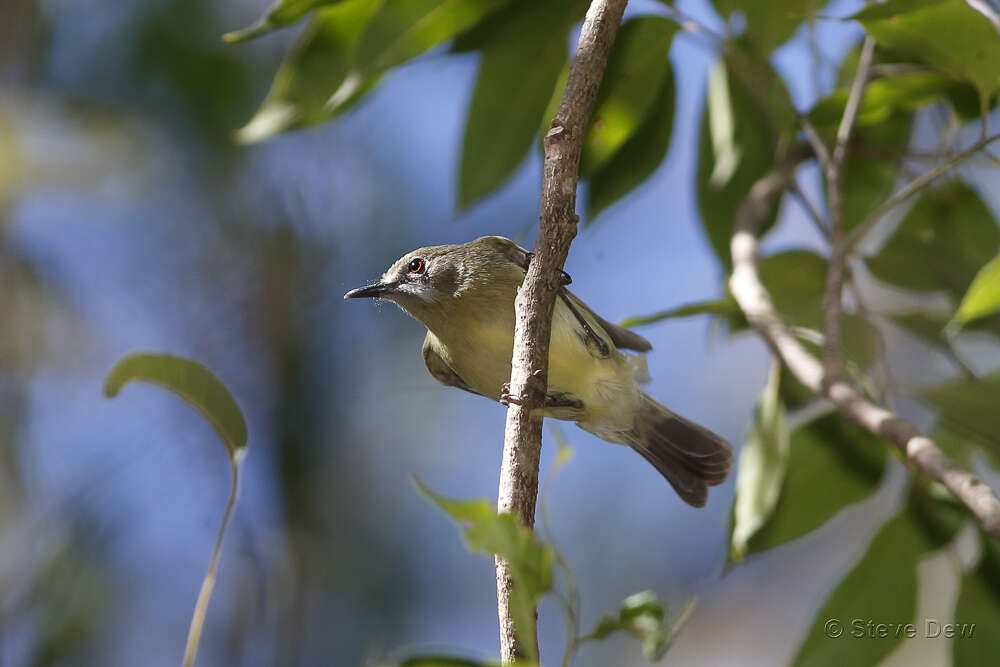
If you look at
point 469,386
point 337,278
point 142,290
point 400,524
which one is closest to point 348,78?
point 469,386

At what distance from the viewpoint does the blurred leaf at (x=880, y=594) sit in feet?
7.54

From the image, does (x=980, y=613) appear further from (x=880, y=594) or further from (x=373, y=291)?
(x=373, y=291)

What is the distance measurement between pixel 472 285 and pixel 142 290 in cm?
366

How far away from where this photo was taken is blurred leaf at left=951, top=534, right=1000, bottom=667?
7.38 feet

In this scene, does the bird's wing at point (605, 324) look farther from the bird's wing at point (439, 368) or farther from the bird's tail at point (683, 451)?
the bird's wing at point (439, 368)

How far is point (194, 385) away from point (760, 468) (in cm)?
127

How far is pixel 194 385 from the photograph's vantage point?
61.1 inches

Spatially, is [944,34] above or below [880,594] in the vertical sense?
above

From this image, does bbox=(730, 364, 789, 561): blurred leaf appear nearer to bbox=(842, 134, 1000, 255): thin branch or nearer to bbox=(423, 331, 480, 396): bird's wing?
bbox=(842, 134, 1000, 255): thin branch

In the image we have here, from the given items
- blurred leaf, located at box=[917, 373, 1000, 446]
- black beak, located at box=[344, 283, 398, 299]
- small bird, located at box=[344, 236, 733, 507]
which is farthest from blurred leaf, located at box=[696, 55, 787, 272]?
Answer: black beak, located at box=[344, 283, 398, 299]

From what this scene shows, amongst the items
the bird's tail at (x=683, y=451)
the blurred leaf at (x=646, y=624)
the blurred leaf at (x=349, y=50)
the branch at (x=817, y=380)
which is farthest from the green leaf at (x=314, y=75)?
the bird's tail at (x=683, y=451)

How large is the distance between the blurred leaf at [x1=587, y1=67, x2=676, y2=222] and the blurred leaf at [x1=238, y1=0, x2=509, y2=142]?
0.54 m

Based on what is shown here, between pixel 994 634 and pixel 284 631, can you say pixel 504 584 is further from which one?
pixel 284 631

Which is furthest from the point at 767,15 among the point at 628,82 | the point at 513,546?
the point at 513,546
